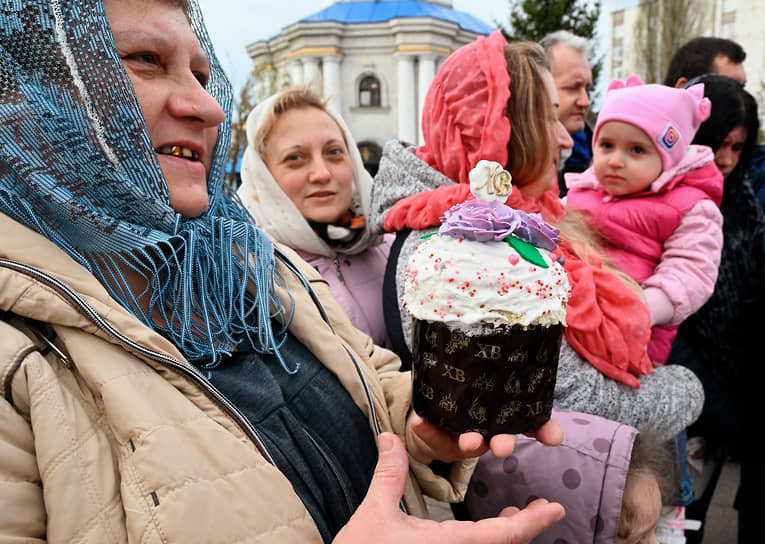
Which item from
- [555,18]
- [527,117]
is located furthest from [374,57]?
[527,117]

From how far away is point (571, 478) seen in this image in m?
1.30

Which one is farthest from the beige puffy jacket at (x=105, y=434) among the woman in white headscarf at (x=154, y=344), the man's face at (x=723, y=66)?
the man's face at (x=723, y=66)

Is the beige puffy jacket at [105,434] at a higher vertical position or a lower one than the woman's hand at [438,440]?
higher

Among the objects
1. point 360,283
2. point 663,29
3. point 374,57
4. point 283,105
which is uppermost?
point 374,57

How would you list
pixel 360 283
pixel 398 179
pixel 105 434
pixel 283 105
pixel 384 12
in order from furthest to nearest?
1. pixel 384 12
2. pixel 283 105
3. pixel 360 283
4. pixel 398 179
5. pixel 105 434

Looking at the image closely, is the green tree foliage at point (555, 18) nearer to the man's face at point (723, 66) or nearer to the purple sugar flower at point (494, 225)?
the man's face at point (723, 66)

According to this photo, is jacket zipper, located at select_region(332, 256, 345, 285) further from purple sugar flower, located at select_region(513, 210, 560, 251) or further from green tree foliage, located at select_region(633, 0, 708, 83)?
green tree foliage, located at select_region(633, 0, 708, 83)

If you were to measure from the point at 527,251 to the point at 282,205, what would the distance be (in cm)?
157

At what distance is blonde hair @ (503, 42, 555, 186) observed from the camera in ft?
5.81

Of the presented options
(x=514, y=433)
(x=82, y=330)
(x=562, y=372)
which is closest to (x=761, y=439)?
(x=562, y=372)

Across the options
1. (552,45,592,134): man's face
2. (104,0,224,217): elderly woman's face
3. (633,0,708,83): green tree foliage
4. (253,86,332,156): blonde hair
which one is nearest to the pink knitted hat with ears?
(552,45,592,134): man's face

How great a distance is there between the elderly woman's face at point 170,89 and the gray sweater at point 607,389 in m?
0.83

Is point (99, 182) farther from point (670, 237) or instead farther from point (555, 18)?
point (555, 18)

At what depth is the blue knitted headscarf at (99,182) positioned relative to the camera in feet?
3.14
